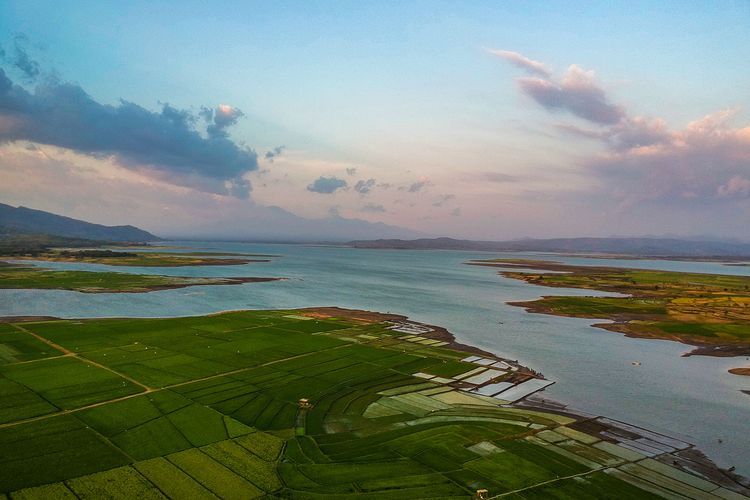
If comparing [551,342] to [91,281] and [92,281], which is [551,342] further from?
[91,281]

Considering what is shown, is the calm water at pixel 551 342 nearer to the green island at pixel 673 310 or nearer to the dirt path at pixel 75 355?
the green island at pixel 673 310

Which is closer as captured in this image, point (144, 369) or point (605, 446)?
point (605, 446)

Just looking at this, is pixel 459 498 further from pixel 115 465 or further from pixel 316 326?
pixel 316 326

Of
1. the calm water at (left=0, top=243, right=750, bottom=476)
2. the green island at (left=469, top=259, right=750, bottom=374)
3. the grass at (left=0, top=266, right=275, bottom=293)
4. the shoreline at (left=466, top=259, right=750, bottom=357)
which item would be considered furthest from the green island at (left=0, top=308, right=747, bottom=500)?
the grass at (left=0, top=266, right=275, bottom=293)

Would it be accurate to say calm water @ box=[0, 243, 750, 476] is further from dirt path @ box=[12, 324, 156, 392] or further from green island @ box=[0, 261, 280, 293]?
dirt path @ box=[12, 324, 156, 392]

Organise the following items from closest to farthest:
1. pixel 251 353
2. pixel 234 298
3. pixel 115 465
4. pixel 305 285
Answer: pixel 115 465 → pixel 251 353 → pixel 234 298 → pixel 305 285

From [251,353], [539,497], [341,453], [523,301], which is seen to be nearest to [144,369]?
[251,353]

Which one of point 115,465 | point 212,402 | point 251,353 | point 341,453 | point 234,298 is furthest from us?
point 234,298

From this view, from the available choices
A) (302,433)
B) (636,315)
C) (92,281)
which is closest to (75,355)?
(302,433)
